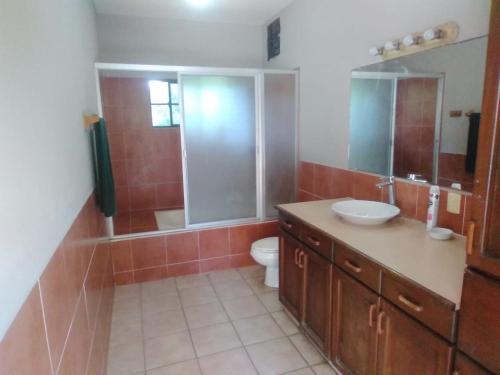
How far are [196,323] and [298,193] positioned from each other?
1608 millimetres

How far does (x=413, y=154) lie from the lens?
205 cm

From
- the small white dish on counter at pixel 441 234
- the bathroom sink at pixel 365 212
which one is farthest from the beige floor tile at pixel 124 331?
the small white dish on counter at pixel 441 234

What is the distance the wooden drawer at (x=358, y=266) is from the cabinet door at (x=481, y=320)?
438 mm

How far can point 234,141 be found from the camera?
320 centimetres

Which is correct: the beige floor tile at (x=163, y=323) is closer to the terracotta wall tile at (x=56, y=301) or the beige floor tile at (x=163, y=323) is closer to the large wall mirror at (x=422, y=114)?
the terracotta wall tile at (x=56, y=301)

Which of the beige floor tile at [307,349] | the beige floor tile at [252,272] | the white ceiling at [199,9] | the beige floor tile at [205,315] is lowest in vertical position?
the beige floor tile at [307,349]

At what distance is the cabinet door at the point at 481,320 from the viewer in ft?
3.06

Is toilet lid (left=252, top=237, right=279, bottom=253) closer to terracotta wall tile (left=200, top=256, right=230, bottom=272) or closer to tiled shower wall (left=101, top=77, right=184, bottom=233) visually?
terracotta wall tile (left=200, top=256, right=230, bottom=272)

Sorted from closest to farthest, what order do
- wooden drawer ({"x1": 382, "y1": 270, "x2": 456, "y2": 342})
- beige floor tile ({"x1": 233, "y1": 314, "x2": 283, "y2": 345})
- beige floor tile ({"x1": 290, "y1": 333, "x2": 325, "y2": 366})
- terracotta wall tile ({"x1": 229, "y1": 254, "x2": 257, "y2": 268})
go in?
wooden drawer ({"x1": 382, "y1": 270, "x2": 456, "y2": 342}) → beige floor tile ({"x1": 290, "y1": 333, "x2": 325, "y2": 366}) → beige floor tile ({"x1": 233, "y1": 314, "x2": 283, "y2": 345}) → terracotta wall tile ({"x1": 229, "y1": 254, "x2": 257, "y2": 268})

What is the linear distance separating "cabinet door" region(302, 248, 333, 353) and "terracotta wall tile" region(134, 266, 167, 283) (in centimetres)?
154

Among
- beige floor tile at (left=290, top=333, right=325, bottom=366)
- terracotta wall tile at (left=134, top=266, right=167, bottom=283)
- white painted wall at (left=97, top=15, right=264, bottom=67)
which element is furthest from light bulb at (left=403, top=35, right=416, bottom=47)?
Answer: terracotta wall tile at (left=134, top=266, right=167, bottom=283)

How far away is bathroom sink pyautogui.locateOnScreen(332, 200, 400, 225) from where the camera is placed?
1870mm

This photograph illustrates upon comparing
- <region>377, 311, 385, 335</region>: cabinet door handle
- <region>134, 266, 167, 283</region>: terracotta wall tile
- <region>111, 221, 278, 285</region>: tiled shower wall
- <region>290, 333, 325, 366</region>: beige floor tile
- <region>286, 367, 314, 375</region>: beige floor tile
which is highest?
<region>377, 311, 385, 335</region>: cabinet door handle

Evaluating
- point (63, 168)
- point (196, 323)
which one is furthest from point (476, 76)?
point (196, 323)
